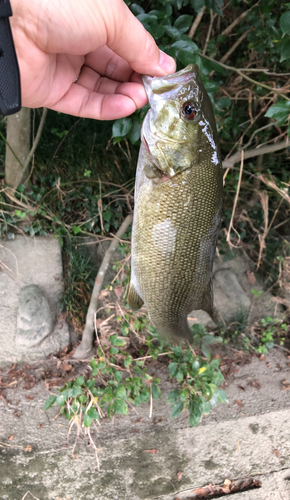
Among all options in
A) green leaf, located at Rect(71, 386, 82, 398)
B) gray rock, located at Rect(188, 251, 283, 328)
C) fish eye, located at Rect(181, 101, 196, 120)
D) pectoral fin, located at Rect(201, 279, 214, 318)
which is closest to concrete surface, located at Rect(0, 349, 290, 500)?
green leaf, located at Rect(71, 386, 82, 398)

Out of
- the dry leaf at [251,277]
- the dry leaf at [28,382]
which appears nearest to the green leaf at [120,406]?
the dry leaf at [28,382]

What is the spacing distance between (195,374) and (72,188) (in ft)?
6.01

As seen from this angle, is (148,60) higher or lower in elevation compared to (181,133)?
higher

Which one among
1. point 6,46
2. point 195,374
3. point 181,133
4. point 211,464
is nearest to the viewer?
point 6,46

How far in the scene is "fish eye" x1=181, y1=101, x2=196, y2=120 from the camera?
3.73ft

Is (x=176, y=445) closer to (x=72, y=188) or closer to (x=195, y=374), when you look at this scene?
(x=195, y=374)

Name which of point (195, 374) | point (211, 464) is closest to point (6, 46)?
point (195, 374)

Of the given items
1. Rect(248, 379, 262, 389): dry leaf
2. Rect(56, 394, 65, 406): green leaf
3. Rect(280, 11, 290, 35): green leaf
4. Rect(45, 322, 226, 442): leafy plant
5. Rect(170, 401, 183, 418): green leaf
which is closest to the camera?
Rect(280, 11, 290, 35): green leaf

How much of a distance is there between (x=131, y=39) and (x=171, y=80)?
0.20 m

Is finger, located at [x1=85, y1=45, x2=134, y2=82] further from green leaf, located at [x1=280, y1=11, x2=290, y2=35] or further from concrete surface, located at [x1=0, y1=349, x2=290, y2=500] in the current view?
concrete surface, located at [x1=0, y1=349, x2=290, y2=500]

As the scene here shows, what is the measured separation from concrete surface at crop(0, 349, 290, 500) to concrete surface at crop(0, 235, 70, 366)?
304 millimetres

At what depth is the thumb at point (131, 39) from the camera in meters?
0.94

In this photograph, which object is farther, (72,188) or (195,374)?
(72,188)

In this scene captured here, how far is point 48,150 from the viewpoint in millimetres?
2555
